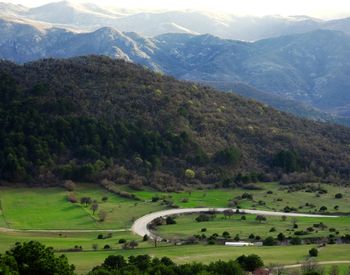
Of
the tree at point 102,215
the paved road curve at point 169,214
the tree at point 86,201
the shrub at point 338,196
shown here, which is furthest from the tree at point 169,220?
the shrub at point 338,196

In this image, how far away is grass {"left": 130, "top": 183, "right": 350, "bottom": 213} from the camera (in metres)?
97.9

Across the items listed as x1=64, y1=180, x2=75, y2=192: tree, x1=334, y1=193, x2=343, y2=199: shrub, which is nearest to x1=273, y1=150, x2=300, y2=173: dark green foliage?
x1=334, y1=193, x2=343, y2=199: shrub

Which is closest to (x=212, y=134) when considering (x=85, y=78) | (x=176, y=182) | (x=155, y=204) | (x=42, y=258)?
(x=176, y=182)

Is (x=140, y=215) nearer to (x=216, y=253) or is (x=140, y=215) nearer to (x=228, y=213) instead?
(x=228, y=213)

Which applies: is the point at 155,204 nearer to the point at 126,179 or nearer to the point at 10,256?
the point at 126,179

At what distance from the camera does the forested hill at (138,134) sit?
381ft

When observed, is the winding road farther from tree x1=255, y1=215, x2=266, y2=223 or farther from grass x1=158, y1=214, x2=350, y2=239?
tree x1=255, y1=215, x2=266, y2=223

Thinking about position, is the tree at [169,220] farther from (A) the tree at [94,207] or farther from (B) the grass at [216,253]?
(B) the grass at [216,253]

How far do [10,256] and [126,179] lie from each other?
81.5m

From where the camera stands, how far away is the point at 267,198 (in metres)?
106

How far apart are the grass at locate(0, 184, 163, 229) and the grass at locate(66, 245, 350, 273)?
65.0ft

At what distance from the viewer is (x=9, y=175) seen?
10694 centimetres

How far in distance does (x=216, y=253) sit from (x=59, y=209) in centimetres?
3941

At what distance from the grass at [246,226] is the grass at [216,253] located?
9751mm
